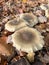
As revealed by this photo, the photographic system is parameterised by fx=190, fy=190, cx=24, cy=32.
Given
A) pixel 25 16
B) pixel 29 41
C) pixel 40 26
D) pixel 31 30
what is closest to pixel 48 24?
pixel 40 26

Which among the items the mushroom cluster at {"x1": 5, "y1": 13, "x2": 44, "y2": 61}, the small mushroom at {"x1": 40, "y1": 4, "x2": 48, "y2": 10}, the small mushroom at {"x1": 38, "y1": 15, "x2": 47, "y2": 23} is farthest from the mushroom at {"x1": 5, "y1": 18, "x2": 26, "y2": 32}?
the small mushroom at {"x1": 40, "y1": 4, "x2": 48, "y2": 10}

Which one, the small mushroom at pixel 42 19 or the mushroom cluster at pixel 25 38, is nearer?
the mushroom cluster at pixel 25 38

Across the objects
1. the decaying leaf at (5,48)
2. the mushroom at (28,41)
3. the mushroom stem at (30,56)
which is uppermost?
the mushroom at (28,41)

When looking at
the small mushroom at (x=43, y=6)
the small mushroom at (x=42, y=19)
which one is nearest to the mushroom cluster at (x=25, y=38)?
the small mushroom at (x=42, y=19)

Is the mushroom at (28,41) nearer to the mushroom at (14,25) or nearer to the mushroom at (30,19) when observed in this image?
the mushroom at (14,25)

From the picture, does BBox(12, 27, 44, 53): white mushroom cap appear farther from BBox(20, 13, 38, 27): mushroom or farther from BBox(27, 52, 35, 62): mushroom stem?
BBox(20, 13, 38, 27): mushroom

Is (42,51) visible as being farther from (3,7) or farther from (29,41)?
(3,7)

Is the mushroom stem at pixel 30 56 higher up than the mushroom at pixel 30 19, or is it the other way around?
the mushroom at pixel 30 19
